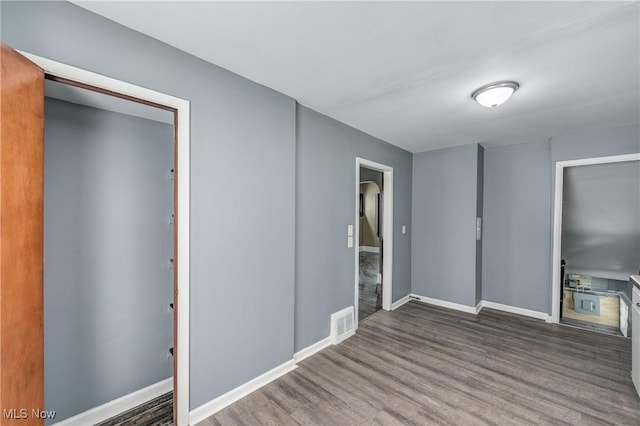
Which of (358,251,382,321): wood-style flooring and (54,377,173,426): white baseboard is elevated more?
(358,251,382,321): wood-style flooring

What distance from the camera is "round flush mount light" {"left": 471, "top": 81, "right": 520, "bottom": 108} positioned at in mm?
2131

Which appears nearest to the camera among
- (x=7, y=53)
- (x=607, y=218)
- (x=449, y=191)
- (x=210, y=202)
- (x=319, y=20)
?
(x=7, y=53)

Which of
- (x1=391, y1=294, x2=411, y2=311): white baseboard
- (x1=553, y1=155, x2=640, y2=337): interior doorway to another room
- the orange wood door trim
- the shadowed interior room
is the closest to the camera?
the orange wood door trim

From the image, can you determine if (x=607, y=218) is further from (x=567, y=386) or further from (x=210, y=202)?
(x=210, y=202)

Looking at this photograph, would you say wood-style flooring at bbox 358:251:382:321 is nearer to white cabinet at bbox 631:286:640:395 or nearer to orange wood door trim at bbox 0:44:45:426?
white cabinet at bbox 631:286:640:395

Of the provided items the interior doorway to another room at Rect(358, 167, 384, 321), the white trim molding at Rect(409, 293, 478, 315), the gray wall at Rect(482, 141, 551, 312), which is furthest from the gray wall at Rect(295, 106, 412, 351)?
the interior doorway to another room at Rect(358, 167, 384, 321)

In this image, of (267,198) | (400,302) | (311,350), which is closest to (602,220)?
(400,302)

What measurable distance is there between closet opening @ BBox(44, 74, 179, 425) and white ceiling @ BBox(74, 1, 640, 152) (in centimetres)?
64

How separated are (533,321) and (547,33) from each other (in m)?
3.76

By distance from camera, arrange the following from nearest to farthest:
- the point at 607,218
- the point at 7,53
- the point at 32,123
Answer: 1. the point at 7,53
2. the point at 32,123
3. the point at 607,218

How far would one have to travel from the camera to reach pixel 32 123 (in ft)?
4.00

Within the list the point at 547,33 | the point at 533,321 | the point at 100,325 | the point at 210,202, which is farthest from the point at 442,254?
the point at 100,325

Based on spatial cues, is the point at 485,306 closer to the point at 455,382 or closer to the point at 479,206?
the point at 479,206

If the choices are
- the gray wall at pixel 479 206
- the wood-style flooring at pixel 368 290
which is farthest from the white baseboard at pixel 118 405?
the gray wall at pixel 479 206
